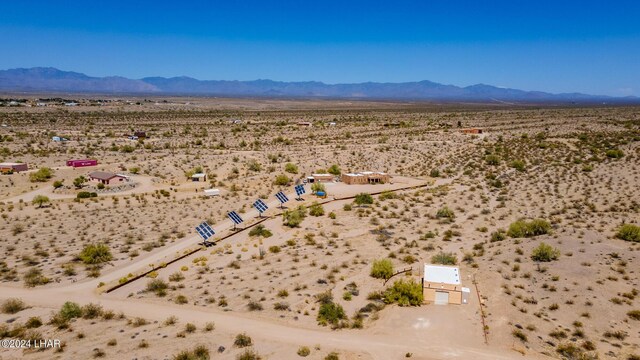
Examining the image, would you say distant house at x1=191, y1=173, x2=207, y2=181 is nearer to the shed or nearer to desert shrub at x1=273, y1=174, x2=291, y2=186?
the shed

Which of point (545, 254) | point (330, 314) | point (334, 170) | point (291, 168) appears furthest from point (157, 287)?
point (334, 170)

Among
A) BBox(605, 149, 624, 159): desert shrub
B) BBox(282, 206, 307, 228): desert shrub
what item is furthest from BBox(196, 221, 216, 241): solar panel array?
BBox(605, 149, 624, 159): desert shrub

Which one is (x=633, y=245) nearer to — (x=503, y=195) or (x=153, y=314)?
(x=503, y=195)

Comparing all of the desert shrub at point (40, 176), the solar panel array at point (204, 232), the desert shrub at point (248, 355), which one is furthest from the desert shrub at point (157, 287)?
the desert shrub at point (40, 176)

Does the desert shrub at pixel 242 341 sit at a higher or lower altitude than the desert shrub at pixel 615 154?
lower

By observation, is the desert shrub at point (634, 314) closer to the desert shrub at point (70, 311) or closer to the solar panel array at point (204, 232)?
the solar panel array at point (204, 232)
